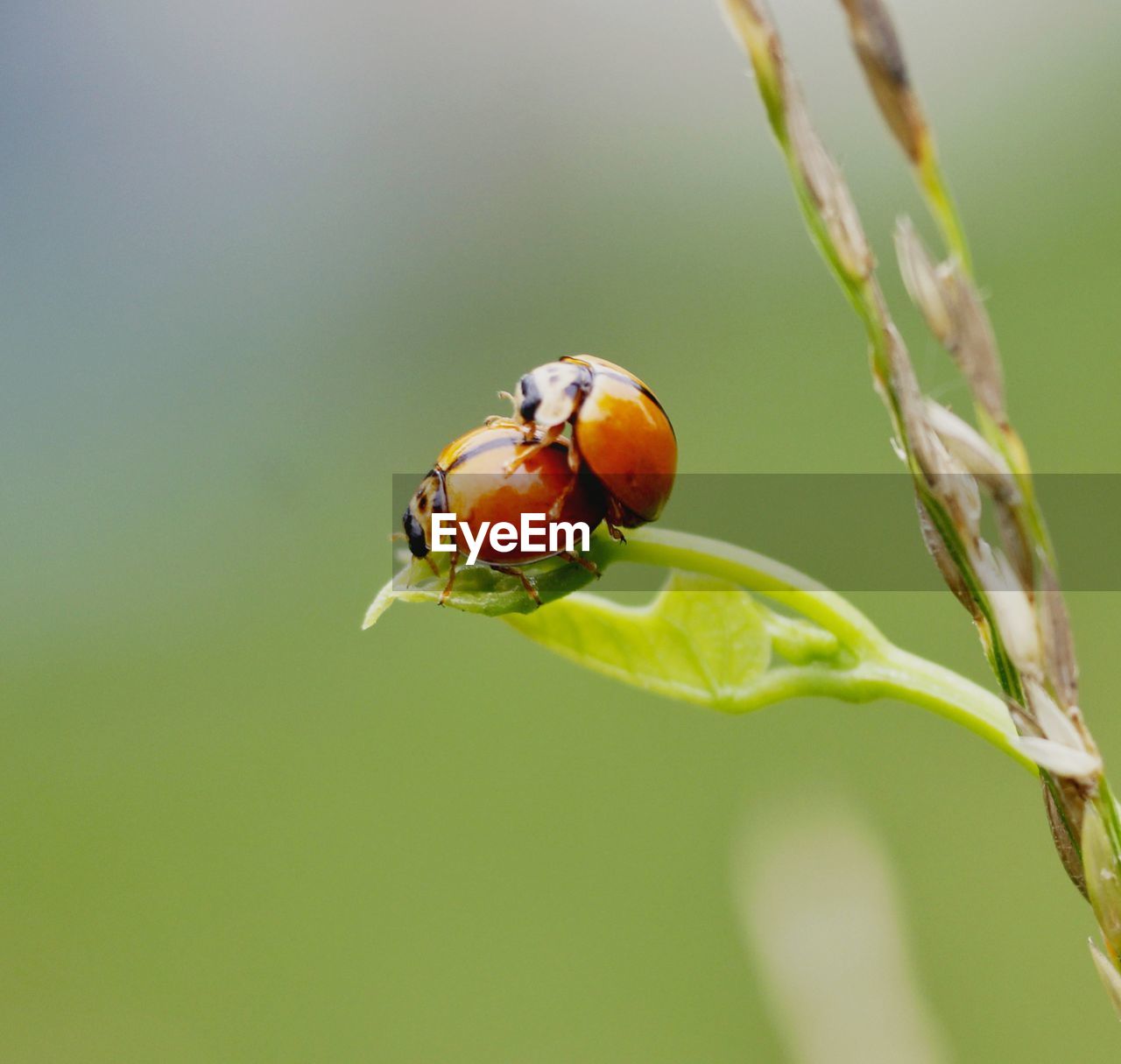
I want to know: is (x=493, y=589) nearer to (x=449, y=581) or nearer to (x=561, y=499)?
(x=449, y=581)

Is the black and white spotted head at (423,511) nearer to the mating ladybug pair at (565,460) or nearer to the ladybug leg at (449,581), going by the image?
the mating ladybug pair at (565,460)

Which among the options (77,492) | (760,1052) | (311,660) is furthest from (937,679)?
Result: (77,492)

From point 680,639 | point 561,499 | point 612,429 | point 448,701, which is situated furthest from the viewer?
point 448,701

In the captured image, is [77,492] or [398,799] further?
[77,492]

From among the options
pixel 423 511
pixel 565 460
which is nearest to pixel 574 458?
pixel 565 460

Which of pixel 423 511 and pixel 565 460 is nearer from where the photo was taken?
pixel 565 460

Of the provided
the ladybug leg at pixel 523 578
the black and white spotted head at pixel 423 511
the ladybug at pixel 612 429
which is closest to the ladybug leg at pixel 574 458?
the ladybug at pixel 612 429

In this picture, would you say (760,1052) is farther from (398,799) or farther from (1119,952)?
(1119,952)
